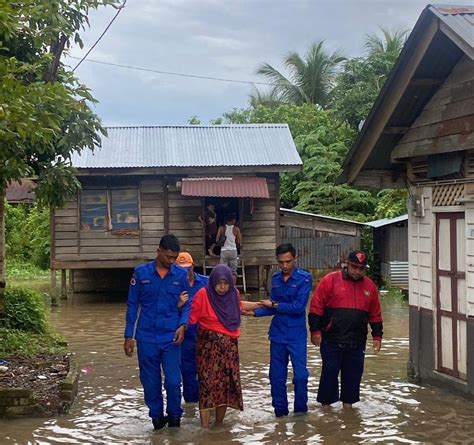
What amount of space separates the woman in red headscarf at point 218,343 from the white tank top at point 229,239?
11005 millimetres

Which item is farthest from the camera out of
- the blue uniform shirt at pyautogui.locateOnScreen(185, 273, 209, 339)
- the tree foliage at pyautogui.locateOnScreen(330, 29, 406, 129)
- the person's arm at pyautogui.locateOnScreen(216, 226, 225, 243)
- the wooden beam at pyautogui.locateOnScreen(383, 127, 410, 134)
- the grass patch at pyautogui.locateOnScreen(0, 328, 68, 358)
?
the tree foliage at pyautogui.locateOnScreen(330, 29, 406, 129)

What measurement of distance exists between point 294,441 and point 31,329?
→ 5604mm

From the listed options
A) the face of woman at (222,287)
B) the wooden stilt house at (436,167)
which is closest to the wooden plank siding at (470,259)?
the wooden stilt house at (436,167)

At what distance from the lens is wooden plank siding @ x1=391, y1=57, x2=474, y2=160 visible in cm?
815

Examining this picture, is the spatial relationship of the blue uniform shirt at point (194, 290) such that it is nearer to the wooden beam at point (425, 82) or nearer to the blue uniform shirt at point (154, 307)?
the blue uniform shirt at point (154, 307)

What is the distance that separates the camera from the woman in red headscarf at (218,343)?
722 centimetres

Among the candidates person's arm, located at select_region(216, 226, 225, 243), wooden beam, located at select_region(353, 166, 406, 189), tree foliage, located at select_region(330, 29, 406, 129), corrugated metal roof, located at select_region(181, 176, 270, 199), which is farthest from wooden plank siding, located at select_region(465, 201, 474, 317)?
tree foliage, located at select_region(330, 29, 406, 129)

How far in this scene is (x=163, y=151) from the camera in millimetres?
19766

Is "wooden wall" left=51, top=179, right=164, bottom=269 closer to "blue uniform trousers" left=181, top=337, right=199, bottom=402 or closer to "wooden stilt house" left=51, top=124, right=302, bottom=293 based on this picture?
"wooden stilt house" left=51, top=124, right=302, bottom=293

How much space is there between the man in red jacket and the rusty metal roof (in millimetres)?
2068

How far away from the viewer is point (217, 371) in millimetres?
7230

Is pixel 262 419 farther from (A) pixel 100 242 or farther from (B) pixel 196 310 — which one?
(A) pixel 100 242

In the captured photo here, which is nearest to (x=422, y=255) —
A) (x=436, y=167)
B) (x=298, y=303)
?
(x=436, y=167)

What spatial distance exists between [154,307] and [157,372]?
1.97 ft
